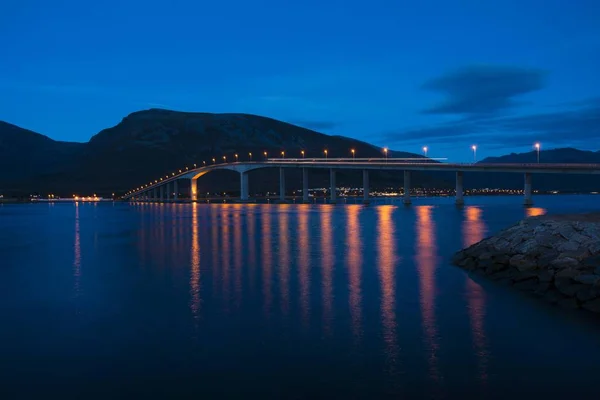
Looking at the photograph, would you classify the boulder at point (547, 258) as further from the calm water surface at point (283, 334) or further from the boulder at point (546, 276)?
the calm water surface at point (283, 334)

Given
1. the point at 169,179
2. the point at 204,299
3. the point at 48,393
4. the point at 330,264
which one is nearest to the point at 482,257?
the point at 330,264

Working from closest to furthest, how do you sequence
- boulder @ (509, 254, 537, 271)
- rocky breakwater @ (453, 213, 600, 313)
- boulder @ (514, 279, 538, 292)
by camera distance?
rocky breakwater @ (453, 213, 600, 313), boulder @ (514, 279, 538, 292), boulder @ (509, 254, 537, 271)

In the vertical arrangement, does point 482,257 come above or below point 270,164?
below

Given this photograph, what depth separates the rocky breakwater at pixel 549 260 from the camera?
19562 mm

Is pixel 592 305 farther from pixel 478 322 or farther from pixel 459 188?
pixel 459 188

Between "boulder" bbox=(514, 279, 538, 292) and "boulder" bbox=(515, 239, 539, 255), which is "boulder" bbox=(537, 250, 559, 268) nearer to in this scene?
"boulder" bbox=(515, 239, 539, 255)

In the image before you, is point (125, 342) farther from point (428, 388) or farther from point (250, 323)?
point (428, 388)

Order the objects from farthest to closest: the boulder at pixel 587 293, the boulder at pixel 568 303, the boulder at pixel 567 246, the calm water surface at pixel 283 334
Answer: the boulder at pixel 567 246
the boulder at pixel 568 303
the boulder at pixel 587 293
the calm water surface at pixel 283 334

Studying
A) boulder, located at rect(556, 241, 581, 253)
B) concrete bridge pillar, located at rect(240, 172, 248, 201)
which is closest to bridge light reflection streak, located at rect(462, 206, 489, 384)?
boulder, located at rect(556, 241, 581, 253)

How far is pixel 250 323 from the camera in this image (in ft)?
58.7

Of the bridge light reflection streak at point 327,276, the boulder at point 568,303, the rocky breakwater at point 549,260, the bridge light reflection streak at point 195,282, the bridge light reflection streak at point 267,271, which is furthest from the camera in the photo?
the bridge light reflection streak at point 267,271

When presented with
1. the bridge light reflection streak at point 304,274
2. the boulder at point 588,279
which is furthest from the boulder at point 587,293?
the bridge light reflection streak at point 304,274

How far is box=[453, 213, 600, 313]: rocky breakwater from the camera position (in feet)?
64.2

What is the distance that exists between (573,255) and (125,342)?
57.4 ft
